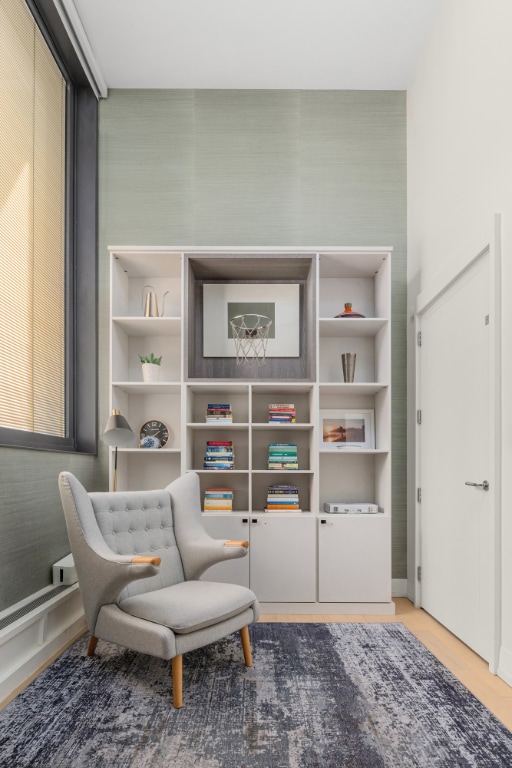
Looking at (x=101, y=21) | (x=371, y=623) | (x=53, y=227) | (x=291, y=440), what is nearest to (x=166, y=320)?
(x=53, y=227)

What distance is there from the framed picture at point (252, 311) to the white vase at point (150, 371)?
42 centimetres

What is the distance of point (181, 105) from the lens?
4.66m

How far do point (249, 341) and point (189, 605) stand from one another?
216cm

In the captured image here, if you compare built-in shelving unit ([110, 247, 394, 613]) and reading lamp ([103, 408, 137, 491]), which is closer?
reading lamp ([103, 408, 137, 491])

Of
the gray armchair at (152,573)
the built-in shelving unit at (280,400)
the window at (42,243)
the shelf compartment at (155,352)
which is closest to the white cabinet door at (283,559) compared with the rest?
the built-in shelving unit at (280,400)

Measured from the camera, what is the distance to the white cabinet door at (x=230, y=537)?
13.2 ft

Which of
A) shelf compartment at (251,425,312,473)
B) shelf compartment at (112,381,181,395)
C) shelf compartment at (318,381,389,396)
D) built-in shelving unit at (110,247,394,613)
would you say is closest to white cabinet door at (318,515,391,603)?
built-in shelving unit at (110,247,394,613)

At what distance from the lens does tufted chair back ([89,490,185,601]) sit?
3.15 meters

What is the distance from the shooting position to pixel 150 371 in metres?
4.22

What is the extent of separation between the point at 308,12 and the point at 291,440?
2.80m

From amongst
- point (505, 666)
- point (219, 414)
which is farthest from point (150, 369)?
point (505, 666)

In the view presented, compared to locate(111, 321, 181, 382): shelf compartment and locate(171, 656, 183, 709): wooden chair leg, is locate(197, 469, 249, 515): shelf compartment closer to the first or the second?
locate(111, 321, 181, 382): shelf compartment

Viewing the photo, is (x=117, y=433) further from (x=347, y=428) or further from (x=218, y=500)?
(x=347, y=428)

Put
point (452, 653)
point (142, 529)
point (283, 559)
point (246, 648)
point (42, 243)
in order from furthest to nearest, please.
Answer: point (283, 559) < point (42, 243) < point (142, 529) < point (452, 653) < point (246, 648)
